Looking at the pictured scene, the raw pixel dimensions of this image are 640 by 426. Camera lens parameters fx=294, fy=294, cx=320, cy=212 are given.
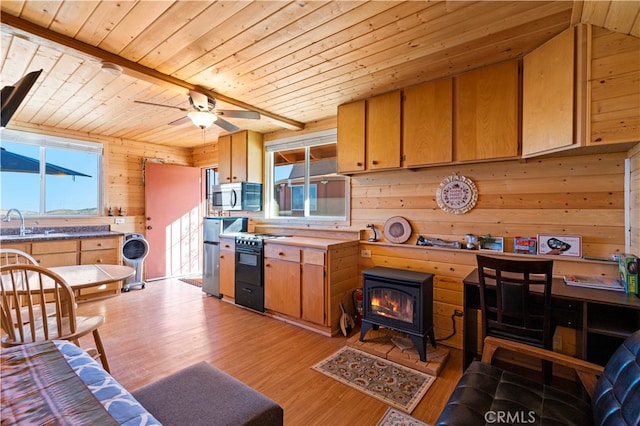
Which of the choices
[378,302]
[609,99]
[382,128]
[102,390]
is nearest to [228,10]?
[382,128]

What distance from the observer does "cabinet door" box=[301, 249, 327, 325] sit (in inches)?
124

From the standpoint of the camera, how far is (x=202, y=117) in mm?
2707

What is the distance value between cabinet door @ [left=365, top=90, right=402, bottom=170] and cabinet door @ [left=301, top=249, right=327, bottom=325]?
1.14m

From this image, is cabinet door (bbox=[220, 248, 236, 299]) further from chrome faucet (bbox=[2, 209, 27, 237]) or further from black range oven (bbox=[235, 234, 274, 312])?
chrome faucet (bbox=[2, 209, 27, 237])

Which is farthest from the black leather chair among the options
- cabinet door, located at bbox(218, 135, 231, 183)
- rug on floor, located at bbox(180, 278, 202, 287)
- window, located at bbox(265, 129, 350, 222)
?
rug on floor, located at bbox(180, 278, 202, 287)

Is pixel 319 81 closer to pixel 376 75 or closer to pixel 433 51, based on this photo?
pixel 376 75

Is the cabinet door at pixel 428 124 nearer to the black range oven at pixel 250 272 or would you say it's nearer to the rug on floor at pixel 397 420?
the rug on floor at pixel 397 420

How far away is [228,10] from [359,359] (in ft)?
9.25

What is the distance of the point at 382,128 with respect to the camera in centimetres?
300

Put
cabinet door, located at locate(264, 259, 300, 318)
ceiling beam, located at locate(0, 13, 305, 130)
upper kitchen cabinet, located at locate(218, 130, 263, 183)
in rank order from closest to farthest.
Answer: ceiling beam, located at locate(0, 13, 305, 130)
cabinet door, located at locate(264, 259, 300, 318)
upper kitchen cabinet, located at locate(218, 130, 263, 183)

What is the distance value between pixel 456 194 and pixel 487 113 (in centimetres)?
78

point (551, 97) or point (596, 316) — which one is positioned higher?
point (551, 97)

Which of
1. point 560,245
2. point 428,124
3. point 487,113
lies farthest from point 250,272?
point 560,245

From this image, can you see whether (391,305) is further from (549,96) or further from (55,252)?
(55,252)
